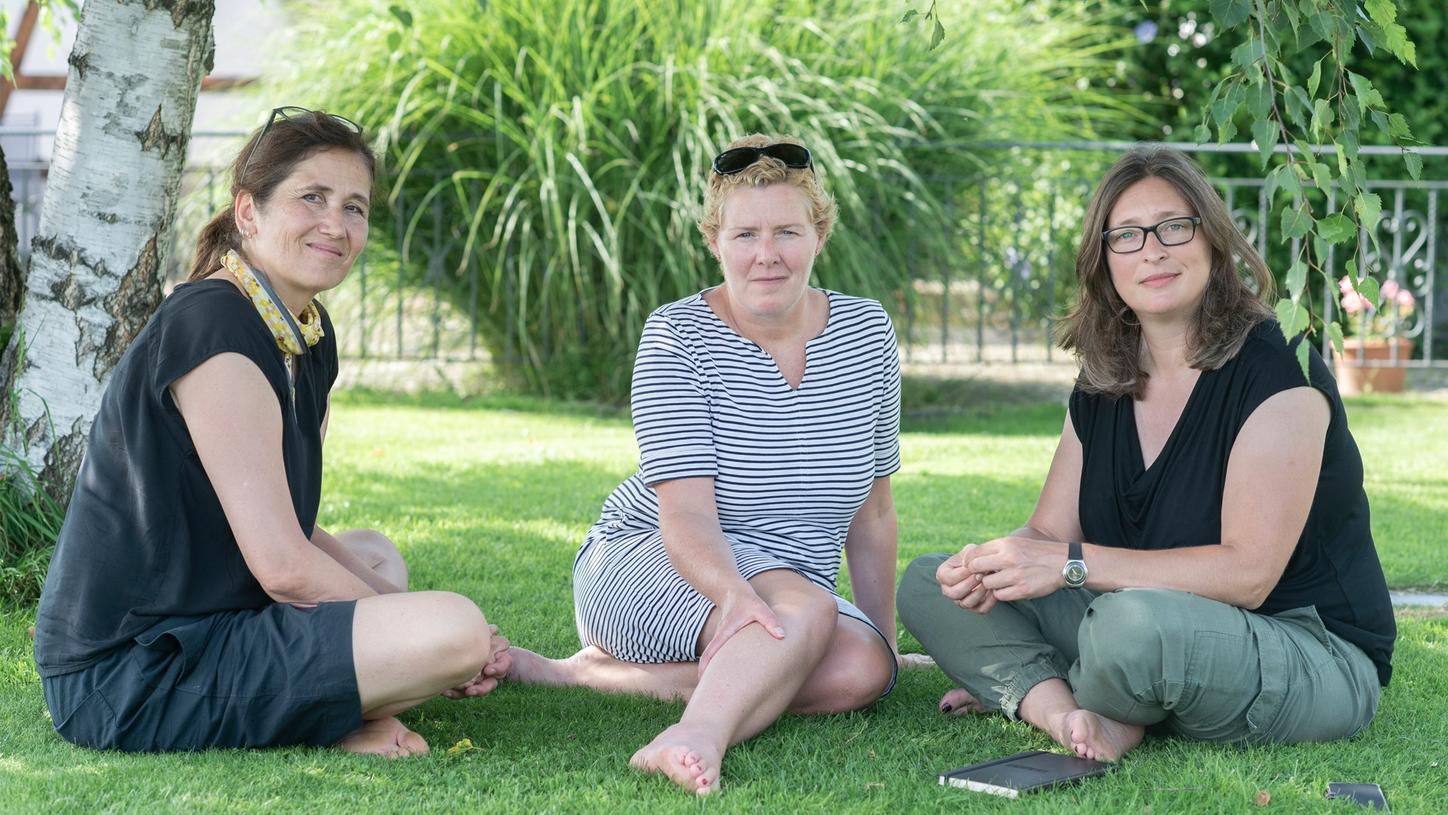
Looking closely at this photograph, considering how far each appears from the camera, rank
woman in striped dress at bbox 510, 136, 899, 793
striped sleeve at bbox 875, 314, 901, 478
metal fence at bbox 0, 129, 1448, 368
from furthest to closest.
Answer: metal fence at bbox 0, 129, 1448, 368 < striped sleeve at bbox 875, 314, 901, 478 < woman in striped dress at bbox 510, 136, 899, 793

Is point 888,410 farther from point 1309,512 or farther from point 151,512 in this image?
point 151,512

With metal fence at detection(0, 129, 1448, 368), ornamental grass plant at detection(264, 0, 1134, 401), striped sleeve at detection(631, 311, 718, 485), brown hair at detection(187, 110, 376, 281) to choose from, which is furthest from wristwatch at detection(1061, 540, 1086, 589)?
metal fence at detection(0, 129, 1448, 368)

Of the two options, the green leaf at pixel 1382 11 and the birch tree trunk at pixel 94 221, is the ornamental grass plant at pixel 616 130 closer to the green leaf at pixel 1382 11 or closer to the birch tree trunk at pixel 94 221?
the birch tree trunk at pixel 94 221

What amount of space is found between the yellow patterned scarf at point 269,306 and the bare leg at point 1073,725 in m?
1.54

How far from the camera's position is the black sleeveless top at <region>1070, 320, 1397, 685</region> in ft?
8.91

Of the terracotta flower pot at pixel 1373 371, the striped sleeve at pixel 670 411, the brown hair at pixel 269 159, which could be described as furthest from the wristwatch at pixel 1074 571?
the terracotta flower pot at pixel 1373 371

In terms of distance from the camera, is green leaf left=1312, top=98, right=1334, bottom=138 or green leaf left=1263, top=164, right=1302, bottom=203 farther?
green leaf left=1312, top=98, right=1334, bottom=138

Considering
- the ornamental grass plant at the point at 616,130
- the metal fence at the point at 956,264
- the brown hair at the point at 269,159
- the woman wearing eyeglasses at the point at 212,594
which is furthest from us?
the metal fence at the point at 956,264

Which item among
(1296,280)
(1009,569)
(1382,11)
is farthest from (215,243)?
(1382,11)

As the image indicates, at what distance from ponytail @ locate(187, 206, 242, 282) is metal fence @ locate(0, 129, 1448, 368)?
469 centimetres

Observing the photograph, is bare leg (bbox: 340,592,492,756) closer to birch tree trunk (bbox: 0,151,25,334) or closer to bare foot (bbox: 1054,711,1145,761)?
bare foot (bbox: 1054,711,1145,761)

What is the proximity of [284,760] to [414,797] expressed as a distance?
1.04 feet

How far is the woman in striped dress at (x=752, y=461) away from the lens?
2.92m

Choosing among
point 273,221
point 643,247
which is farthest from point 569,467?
point 273,221
